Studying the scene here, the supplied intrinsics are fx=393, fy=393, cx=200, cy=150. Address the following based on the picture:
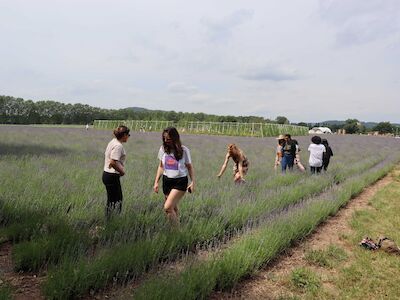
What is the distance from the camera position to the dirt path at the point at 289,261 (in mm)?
4176

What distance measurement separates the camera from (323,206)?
7.39 metres

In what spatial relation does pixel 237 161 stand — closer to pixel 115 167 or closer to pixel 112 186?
pixel 112 186

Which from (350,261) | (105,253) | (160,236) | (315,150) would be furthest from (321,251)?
(315,150)

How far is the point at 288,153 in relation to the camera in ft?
38.5

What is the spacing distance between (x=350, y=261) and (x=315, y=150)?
6.50m

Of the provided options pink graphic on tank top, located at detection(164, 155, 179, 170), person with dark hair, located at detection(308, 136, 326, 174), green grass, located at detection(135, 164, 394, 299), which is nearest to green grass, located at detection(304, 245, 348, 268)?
green grass, located at detection(135, 164, 394, 299)

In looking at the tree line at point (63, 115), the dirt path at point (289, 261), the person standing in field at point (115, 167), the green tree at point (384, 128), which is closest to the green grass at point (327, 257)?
the dirt path at point (289, 261)

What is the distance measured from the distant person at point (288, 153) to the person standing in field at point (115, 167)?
6915 millimetres

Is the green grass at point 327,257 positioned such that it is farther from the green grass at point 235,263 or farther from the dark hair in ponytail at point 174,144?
the dark hair in ponytail at point 174,144

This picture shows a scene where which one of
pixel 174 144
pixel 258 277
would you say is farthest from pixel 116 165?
pixel 258 277

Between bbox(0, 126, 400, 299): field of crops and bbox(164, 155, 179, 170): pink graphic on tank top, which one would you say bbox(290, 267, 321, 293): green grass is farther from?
bbox(164, 155, 179, 170): pink graphic on tank top

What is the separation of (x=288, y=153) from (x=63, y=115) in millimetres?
103749

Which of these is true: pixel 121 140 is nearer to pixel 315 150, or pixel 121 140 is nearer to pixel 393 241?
pixel 393 241

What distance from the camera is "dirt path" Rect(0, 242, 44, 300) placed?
3641 millimetres
